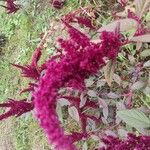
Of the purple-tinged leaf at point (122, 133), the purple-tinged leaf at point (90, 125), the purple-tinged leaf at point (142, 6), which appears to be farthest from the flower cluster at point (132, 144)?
the purple-tinged leaf at point (90, 125)

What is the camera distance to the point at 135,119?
7.09 feet

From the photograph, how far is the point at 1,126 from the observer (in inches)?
161

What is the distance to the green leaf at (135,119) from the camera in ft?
6.99

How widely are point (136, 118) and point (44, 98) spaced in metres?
1.01

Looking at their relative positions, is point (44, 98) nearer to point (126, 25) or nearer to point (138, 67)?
point (126, 25)

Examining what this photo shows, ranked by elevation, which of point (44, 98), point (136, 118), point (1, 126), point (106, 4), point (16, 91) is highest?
point (44, 98)

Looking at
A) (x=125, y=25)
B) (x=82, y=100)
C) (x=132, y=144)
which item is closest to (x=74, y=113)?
(x=82, y=100)

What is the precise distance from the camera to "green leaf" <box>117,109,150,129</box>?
6.99 feet

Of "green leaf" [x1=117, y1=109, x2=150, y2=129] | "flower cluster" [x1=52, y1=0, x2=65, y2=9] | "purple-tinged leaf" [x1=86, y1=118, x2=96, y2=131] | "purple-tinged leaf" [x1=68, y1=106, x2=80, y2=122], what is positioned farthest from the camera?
"flower cluster" [x1=52, y1=0, x2=65, y2=9]

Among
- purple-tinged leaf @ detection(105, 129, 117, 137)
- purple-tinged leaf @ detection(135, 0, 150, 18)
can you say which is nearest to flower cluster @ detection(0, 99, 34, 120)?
purple-tinged leaf @ detection(105, 129, 117, 137)

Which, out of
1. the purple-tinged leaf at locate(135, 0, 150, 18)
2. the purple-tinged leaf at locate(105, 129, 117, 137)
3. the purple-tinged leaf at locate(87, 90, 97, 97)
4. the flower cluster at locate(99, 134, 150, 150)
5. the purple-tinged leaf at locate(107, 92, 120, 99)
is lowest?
the purple-tinged leaf at locate(105, 129, 117, 137)

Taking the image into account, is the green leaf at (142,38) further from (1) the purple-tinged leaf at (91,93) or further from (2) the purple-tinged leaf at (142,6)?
(1) the purple-tinged leaf at (91,93)

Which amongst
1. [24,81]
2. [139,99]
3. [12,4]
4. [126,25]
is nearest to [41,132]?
[24,81]

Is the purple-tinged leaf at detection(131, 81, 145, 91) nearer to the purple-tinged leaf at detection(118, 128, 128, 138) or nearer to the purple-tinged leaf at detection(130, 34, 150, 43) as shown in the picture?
the purple-tinged leaf at detection(118, 128, 128, 138)
